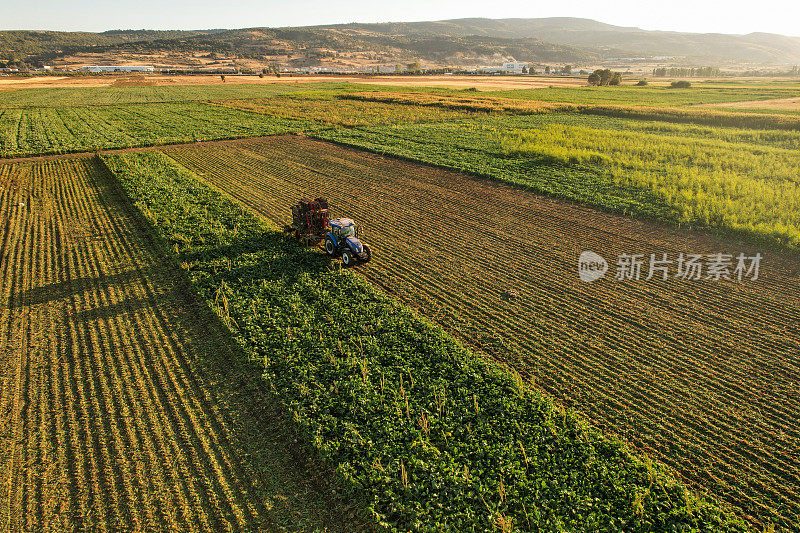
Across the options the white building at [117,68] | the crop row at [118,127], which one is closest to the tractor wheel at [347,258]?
the crop row at [118,127]

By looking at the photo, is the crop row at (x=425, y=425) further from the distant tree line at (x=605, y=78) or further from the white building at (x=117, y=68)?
the white building at (x=117, y=68)

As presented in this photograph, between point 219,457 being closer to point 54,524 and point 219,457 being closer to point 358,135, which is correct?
point 54,524

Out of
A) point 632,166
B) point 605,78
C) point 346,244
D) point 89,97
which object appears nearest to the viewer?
point 346,244

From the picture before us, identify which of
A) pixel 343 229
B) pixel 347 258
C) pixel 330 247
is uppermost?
pixel 343 229

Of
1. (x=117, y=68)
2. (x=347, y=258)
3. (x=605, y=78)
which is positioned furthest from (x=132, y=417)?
(x=117, y=68)

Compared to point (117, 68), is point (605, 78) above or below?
below

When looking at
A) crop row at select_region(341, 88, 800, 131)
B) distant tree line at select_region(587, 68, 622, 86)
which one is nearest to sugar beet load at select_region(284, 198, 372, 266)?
crop row at select_region(341, 88, 800, 131)

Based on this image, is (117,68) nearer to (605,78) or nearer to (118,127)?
(118,127)
